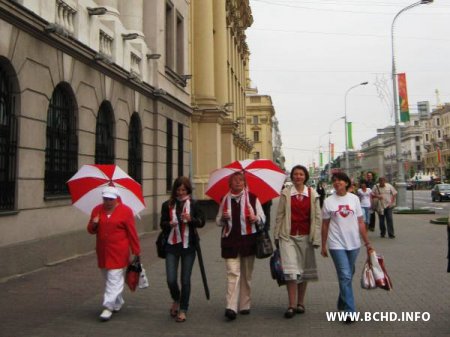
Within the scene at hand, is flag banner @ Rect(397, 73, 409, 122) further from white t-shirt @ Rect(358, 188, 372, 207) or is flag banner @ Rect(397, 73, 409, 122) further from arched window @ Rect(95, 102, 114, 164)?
arched window @ Rect(95, 102, 114, 164)

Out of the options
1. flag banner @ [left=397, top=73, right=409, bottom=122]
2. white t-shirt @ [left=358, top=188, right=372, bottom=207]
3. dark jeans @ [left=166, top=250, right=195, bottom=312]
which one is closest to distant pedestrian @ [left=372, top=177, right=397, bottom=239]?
white t-shirt @ [left=358, top=188, right=372, bottom=207]

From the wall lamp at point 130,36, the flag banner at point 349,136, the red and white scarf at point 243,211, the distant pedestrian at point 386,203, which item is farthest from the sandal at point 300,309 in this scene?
the flag banner at point 349,136

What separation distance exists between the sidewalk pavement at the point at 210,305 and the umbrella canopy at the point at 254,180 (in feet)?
5.07

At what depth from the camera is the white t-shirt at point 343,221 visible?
5949 millimetres

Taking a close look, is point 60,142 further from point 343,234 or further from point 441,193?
point 441,193

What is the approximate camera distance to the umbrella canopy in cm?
636

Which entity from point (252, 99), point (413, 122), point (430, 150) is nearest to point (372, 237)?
point (252, 99)

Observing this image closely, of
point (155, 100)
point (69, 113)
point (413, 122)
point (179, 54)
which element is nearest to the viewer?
point (69, 113)

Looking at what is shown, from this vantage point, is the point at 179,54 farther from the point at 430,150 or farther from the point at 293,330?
the point at 430,150

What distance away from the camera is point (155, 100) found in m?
17.3

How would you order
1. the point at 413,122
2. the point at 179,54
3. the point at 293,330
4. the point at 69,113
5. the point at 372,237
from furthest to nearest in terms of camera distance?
1. the point at 413,122
2. the point at 179,54
3. the point at 372,237
4. the point at 69,113
5. the point at 293,330

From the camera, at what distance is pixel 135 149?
15.7m

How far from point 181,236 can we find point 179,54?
17.4 m

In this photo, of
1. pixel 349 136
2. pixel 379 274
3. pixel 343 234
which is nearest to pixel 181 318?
pixel 343 234
